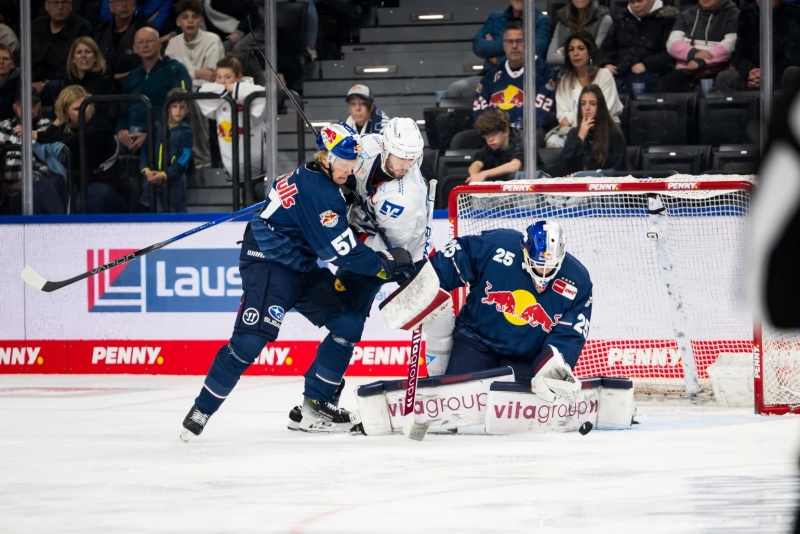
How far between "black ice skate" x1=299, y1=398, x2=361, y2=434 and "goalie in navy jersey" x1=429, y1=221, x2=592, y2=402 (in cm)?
42

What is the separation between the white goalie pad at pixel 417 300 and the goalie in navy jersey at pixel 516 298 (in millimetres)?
128

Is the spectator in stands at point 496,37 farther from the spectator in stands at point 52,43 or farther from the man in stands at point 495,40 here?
the spectator in stands at point 52,43

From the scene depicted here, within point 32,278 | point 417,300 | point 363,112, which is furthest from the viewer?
point 363,112

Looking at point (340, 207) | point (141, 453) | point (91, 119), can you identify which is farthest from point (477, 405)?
point (91, 119)

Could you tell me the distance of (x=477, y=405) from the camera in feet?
14.4

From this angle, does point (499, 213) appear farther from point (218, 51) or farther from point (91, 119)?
point (91, 119)

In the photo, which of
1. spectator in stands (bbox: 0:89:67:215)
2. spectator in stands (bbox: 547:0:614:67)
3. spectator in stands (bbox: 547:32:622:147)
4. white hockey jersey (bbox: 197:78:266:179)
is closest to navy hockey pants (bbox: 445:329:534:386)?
spectator in stands (bbox: 547:32:622:147)

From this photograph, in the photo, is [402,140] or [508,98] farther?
[508,98]

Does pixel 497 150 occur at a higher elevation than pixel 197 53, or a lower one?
lower

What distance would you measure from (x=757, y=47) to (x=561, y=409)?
264 cm

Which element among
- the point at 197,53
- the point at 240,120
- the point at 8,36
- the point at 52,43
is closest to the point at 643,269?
the point at 240,120

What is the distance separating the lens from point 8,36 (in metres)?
7.13

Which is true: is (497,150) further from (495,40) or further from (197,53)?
(197,53)

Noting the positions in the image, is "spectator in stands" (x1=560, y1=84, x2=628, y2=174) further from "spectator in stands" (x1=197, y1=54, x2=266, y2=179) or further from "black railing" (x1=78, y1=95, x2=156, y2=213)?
"black railing" (x1=78, y1=95, x2=156, y2=213)
